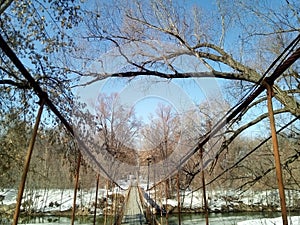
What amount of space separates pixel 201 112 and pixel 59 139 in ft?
7.92

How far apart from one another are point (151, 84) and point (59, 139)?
1975mm

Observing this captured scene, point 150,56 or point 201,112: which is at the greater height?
point 150,56

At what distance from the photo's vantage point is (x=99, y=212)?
12625mm

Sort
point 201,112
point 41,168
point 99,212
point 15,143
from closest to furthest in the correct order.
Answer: point 15,143
point 41,168
point 201,112
point 99,212

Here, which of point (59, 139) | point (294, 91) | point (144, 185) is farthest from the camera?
point (144, 185)

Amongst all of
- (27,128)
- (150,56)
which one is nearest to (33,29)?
(27,128)

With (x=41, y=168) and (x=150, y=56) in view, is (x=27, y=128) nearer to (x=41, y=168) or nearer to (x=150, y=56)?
(x=41, y=168)

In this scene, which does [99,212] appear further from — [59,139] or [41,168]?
[59,139]

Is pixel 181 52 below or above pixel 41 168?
above

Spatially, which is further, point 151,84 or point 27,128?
point 151,84

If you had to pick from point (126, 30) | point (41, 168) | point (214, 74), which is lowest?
point (41, 168)

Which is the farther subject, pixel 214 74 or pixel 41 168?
pixel 41 168

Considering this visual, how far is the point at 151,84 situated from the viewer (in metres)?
4.56

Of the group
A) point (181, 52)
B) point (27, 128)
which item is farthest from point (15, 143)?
point (181, 52)
